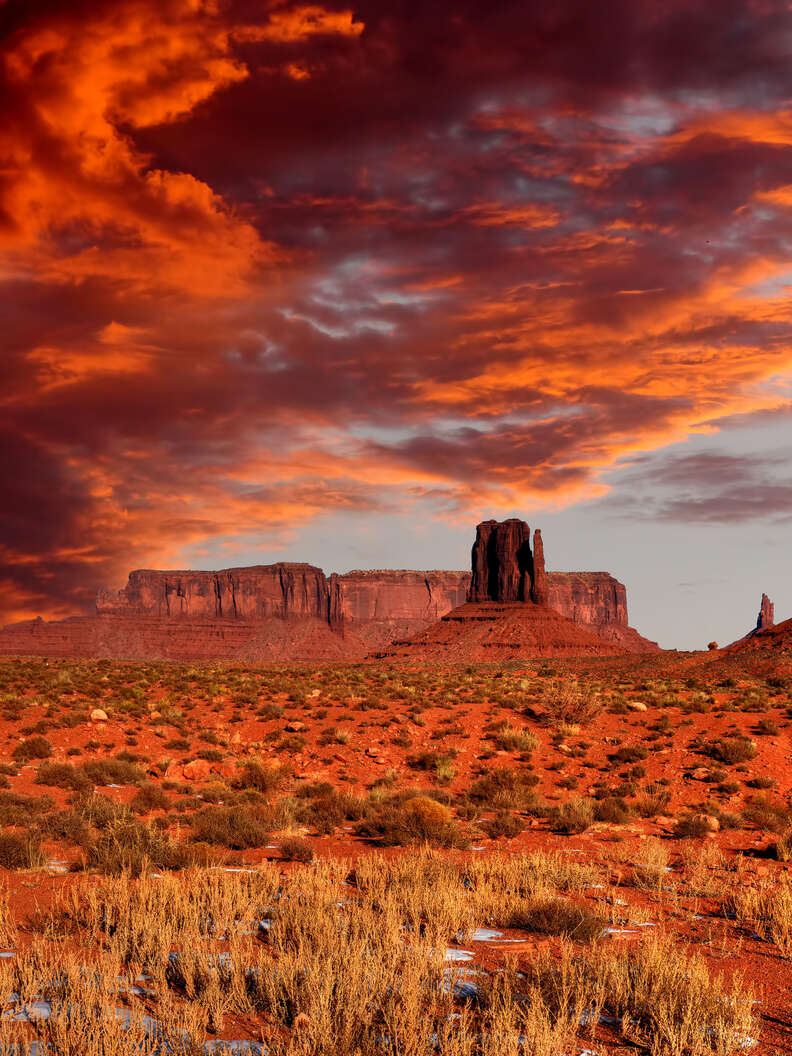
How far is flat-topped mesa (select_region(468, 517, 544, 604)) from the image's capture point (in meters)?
137

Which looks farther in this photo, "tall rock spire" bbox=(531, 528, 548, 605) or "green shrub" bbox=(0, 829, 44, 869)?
"tall rock spire" bbox=(531, 528, 548, 605)

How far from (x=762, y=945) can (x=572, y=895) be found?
2.30 meters

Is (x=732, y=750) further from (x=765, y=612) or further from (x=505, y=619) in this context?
(x=765, y=612)

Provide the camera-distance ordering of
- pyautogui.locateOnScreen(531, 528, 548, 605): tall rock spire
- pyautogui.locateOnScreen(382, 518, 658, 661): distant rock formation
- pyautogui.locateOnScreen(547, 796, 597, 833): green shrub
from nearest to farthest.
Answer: pyautogui.locateOnScreen(547, 796, 597, 833): green shrub → pyautogui.locateOnScreen(382, 518, 658, 661): distant rock formation → pyautogui.locateOnScreen(531, 528, 548, 605): tall rock spire

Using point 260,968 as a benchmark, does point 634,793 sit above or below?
below

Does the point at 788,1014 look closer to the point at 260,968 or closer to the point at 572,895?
the point at 572,895

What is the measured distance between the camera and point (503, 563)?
460 feet

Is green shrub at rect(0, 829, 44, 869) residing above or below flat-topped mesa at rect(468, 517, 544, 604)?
below

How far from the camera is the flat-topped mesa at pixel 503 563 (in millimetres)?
137250

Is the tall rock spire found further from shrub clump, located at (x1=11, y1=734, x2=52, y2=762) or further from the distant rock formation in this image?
shrub clump, located at (x1=11, y1=734, x2=52, y2=762)

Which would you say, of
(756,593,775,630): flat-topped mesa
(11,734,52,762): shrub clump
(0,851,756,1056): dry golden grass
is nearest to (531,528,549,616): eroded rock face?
(756,593,775,630): flat-topped mesa

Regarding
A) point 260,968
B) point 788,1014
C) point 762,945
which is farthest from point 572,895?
point 260,968

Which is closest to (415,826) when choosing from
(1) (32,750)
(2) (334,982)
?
(2) (334,982)

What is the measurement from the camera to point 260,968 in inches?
238
